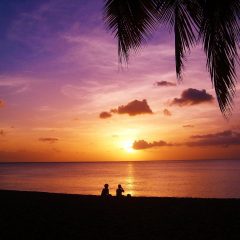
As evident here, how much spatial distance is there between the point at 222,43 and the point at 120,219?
682 centimetres

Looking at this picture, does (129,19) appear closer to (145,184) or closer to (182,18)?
(182,18)

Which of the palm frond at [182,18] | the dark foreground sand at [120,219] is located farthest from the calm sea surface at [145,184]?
the palm frond at [182,18]

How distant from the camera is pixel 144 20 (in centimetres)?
525

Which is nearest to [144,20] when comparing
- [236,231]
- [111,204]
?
[236,231]

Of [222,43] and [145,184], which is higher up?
[222,43]

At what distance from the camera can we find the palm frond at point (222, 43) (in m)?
4.55

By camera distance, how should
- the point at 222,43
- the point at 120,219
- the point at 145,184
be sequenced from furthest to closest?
the point at 145,184, the point at 120,219, the point at 222,43

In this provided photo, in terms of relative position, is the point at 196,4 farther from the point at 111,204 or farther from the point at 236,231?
the point at 111,204

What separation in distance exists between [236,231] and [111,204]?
18.0 feet

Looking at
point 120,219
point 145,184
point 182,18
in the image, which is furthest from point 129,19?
point 145,184

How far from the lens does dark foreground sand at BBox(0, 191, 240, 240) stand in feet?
28.2

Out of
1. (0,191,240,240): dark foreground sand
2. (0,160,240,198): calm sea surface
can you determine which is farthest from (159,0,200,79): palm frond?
(0,160,240,198): calm sea surface

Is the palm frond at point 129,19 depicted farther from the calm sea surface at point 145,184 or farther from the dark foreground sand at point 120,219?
the calm sea surface at point 145,184

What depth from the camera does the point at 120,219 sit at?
408 inches
